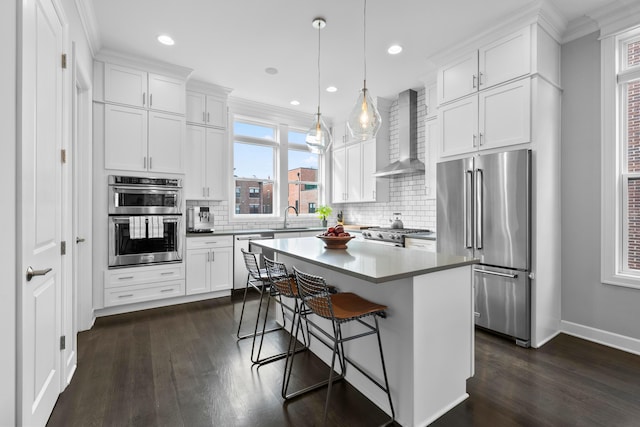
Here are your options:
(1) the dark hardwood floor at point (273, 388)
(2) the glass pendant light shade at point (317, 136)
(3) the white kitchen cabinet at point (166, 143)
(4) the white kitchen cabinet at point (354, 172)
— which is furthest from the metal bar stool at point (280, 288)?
(4) the white kitchen cabinet at point (354, 172)

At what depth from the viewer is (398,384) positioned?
1846 millimetres

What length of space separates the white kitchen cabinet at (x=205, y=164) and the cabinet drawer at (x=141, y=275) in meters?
1.07

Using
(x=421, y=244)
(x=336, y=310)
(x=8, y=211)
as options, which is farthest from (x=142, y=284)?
(x=421, y=244)

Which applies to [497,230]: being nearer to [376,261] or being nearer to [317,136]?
[376,261]

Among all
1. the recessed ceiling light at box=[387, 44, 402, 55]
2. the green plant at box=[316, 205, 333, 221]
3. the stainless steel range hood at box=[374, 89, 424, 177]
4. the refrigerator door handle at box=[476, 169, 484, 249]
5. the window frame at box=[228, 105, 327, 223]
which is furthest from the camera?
the green plant at box=[316, 205, 333, 221]

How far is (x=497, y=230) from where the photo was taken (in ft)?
9.80

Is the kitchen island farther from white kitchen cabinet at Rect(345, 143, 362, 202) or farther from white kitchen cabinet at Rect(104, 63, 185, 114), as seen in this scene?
white kitchen cabinet at Rect(345, 143, 362, 202)

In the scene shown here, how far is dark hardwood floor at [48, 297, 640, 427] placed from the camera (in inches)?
73.0

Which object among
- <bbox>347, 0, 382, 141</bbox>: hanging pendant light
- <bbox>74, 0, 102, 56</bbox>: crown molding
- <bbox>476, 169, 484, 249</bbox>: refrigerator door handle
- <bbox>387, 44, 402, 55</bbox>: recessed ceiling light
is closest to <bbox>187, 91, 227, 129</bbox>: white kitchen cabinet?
<bbox>74, 0, 102, 56</bbox>: crown molding

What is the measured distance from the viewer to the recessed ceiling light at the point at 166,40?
3267 mm

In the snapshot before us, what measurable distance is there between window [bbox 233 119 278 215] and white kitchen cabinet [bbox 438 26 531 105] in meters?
3.16

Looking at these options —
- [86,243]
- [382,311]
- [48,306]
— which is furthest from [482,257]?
[86,243]

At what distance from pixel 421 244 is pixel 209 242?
9.46 ft

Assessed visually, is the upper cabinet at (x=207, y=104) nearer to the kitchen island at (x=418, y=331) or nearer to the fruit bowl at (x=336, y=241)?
the fruit bowl at (x=336, y=241)
